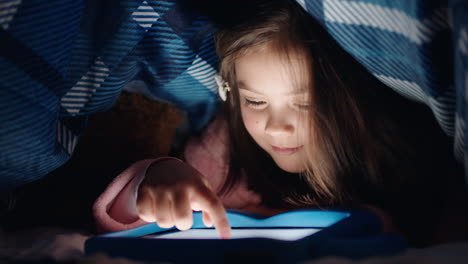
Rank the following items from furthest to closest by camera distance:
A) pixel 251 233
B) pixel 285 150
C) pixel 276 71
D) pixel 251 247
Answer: pixel 285 150 → pixel 276 71 → pixel 251 233 → pixel 251 247

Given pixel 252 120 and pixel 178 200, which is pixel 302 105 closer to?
pixel 252 120

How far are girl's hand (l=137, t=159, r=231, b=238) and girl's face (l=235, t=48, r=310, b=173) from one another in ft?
0.60

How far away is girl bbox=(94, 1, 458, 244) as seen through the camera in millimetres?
609

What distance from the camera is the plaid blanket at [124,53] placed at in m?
0.45

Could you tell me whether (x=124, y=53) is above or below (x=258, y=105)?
above

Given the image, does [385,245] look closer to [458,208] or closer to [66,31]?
[458,208]

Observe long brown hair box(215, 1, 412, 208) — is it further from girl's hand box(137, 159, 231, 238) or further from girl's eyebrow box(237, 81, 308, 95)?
girl's hand box(137, 159, 231, 238)

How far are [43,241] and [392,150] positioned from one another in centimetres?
71

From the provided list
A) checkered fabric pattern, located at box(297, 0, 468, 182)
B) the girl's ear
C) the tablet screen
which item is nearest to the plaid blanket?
checkered fabric pattern, located at box(297, 0, 468, 182)

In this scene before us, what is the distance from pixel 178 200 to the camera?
56 centimetres

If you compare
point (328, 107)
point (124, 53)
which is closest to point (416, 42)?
point (328, 107)

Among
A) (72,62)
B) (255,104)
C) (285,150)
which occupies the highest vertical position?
(72,62)

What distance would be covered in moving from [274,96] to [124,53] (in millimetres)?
→ 280

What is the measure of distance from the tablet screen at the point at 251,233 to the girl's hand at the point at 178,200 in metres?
0.01
